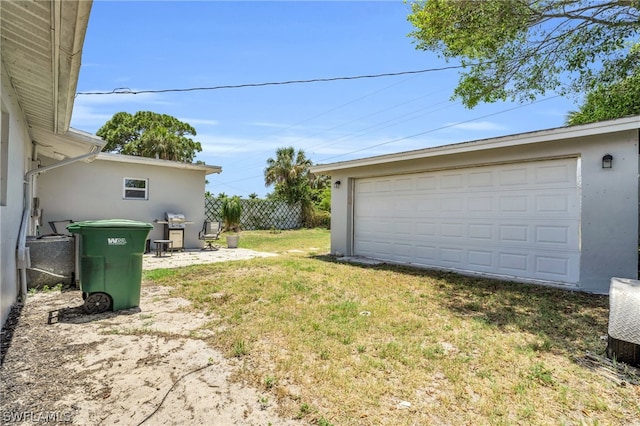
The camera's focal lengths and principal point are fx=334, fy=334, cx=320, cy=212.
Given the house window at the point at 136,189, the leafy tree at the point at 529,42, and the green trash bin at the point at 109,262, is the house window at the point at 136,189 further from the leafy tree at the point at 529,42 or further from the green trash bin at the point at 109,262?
the leafy tree at the point at 529,42

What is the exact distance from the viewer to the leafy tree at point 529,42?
6.24m

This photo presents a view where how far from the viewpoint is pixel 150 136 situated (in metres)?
20.7

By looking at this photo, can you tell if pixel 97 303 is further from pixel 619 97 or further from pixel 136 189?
pixel 619 97

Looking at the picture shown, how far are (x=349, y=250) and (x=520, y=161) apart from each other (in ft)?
15.9

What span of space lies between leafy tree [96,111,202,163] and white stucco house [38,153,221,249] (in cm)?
1088

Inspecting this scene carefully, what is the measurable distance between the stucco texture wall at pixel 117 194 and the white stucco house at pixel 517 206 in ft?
17.8

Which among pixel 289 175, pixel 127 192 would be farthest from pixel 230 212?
pixel 289 175

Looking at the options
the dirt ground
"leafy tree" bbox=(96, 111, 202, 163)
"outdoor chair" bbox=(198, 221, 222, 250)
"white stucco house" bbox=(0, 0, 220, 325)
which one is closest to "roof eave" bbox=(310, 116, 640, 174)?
"outdoor chair" bbox=(198, 221, 222, 250)

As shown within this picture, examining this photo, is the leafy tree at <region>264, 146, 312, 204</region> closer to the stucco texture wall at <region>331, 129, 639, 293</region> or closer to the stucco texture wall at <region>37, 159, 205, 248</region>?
the stucco texture wall at <region>37, 159, 205, 248</region>

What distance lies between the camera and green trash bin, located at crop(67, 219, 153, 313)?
3.78m

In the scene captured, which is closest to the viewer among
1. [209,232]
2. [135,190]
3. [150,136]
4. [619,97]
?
[619,97]

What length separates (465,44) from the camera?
6.73m

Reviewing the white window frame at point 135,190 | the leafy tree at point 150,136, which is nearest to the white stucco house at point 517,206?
the white window frame at point 135,190

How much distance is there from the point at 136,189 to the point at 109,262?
7.06 meters
